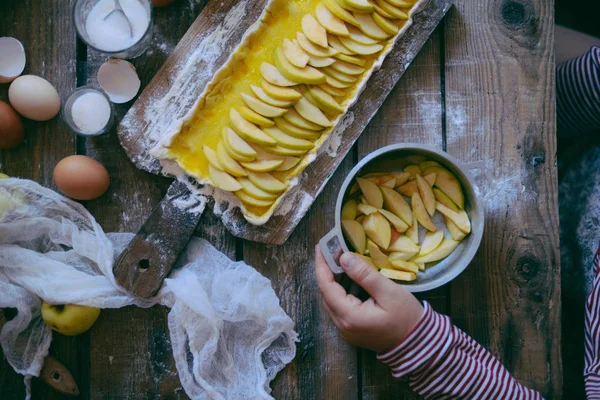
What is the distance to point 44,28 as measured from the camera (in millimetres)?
1316

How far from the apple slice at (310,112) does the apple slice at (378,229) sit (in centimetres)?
25

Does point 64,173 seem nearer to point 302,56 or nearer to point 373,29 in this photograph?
point 302,56

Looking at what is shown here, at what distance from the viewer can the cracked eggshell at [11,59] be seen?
128 centimetres

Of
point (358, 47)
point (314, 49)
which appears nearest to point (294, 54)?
point (314, 49)

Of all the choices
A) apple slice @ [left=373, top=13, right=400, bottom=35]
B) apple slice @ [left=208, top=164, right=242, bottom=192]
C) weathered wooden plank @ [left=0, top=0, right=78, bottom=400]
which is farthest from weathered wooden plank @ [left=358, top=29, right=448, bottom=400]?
weathered wooden plank @ [left=0, top=0, right=78, bottom=400]

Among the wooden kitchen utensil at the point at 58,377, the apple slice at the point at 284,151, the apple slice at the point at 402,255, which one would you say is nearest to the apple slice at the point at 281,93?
the apple slice at the point at 284,151

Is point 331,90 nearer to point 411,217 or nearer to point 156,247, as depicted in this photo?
point 411,217

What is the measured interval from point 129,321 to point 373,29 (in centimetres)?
92

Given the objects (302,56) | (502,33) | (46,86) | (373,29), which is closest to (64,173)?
(46,86)

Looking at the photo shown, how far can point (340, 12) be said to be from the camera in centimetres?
124

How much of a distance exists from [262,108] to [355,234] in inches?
14.2

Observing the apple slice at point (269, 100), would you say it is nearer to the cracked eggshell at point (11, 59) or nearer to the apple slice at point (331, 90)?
the apple slice at point (331, 90)

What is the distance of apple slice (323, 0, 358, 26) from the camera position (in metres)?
1.24

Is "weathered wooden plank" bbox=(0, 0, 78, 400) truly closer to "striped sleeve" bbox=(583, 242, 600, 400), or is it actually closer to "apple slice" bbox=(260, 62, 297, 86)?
"apple slice" bbox=(260, 62, 297, 86)
